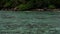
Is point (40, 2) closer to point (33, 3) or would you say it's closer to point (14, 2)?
point (33, 3)

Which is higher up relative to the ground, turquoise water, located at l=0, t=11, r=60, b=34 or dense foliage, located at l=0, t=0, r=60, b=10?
turquoise water, located at l=0, t=11, r=60, b=34

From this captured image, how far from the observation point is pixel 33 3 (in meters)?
45.5

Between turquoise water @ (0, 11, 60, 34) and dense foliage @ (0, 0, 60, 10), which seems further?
dense foliage @ (0, 0, 60, 10)

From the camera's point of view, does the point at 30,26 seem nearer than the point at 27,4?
Yes

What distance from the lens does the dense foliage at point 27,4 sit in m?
43.9

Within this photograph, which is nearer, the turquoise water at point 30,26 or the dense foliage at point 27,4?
the turquoise water at point 30,26

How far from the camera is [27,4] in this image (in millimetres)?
44875

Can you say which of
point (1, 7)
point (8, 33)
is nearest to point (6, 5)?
point (1, 7)

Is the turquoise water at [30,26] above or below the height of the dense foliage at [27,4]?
above

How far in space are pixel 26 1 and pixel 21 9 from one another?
4036 mm

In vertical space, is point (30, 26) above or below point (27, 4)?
above


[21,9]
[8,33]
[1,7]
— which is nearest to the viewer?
[8,33]

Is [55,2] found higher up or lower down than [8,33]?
Answer: lower down

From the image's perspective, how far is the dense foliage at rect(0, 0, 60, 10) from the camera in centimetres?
4394
